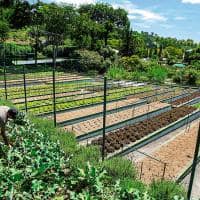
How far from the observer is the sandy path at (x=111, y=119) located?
12.0 m

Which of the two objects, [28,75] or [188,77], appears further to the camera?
[188,77]

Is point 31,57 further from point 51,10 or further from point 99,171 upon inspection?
point 99,171

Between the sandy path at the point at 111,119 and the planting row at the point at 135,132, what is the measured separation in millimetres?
958

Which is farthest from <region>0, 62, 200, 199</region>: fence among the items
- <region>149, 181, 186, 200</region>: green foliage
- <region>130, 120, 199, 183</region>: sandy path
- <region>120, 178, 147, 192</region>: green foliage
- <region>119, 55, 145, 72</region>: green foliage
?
<region>119, 55, 145, 72</region>: green foliage

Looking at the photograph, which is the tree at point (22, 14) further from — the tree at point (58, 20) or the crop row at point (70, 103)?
the crop row at point (70, 103)

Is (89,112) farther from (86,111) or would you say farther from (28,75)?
Answer: (28,75)

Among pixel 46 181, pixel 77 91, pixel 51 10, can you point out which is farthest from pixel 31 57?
pixel 46 181

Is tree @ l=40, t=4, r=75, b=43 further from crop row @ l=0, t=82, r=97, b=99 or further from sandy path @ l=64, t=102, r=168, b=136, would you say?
sandy path @ l=64, t=102, r=168, b=136

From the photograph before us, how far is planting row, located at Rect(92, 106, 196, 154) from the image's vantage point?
10109 mm

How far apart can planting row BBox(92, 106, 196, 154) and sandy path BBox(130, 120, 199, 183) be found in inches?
32.9

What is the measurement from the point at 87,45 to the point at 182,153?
28.3m

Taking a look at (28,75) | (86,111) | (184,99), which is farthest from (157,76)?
(86,111)

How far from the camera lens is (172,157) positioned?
9.73 m

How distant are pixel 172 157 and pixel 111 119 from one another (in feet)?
14.7
